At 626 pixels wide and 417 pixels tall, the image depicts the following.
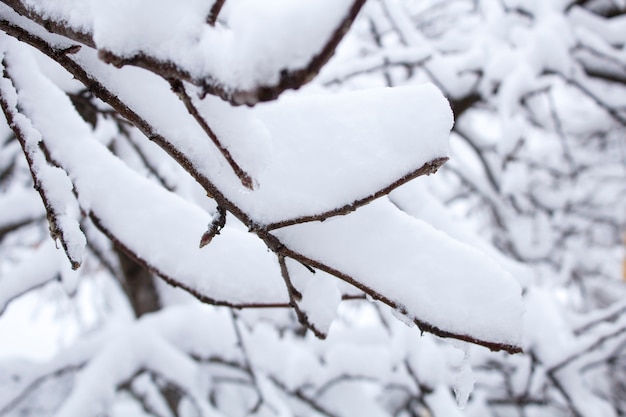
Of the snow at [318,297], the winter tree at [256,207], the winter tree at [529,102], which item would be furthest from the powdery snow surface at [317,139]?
the winter tree at [529,102]

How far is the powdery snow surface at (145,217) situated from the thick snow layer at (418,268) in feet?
0.69

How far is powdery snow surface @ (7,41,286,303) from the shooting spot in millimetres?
669

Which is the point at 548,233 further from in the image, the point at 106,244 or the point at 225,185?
the point at 225,185

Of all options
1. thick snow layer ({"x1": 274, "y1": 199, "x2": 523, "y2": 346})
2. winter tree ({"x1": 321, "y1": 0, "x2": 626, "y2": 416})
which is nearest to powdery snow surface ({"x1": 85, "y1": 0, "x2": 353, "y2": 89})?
thick snow layer ({"x1": 274, "y1": 199, "x2": 523, "y2": 346})

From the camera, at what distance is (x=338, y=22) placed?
0.91ft

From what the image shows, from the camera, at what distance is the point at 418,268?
0.55 m

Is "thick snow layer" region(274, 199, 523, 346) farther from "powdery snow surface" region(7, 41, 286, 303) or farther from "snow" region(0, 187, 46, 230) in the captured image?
"snow" region(0, 187, 46, 230)

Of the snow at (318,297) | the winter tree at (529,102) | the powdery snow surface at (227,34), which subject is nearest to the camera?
the powdery snow surface at (227,34)

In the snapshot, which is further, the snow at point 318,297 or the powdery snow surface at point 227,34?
the snow at point 318,297

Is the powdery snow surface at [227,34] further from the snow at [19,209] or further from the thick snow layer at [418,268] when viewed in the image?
the snow at [19,209]

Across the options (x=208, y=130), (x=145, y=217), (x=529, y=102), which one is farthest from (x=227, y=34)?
(x=529, y=102)

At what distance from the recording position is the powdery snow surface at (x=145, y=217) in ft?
2.20

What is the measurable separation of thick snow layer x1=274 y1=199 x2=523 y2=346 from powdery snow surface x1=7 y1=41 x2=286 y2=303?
8.3 inches

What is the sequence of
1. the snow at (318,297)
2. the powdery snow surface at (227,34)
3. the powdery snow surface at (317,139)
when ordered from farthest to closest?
the snow at (318,297) < the powdery snow surface at (317,139) < the powdery snow surface at (227,34)
